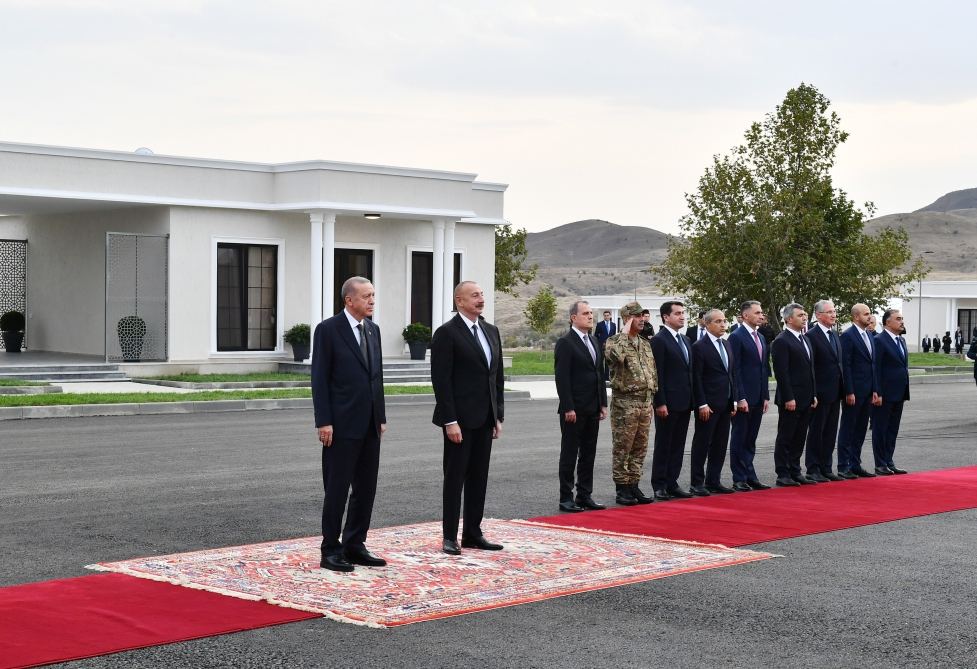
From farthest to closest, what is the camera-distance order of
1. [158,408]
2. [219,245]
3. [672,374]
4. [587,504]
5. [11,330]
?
1. [11,330]
2. [219,245]
3. [158,408]
4. [672,374]
5. [587,504]

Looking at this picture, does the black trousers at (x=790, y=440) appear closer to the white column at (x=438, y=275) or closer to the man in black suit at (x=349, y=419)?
the man in black suit at (x=349, y=419)

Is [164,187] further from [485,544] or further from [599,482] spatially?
[485,544]

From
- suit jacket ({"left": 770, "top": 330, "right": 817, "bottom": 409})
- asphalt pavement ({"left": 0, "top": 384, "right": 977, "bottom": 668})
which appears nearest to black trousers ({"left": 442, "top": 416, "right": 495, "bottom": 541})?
asphalt pavement ({"left": 0, "top": 384, "right": 977, "bottom": 668})

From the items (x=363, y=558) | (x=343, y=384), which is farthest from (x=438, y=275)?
(x=363, y=558)

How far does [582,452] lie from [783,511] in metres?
1.81

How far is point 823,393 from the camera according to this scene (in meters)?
14.0

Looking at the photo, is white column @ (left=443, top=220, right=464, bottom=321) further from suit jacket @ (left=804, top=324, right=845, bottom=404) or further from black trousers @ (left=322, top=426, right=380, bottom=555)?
black trousers @ (left=322, top=426, right=380, bottom=555)

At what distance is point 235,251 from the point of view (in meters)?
31.8

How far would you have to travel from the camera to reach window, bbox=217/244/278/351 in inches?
1243

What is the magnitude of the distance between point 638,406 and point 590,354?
71 cm

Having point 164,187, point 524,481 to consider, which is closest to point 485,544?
point 524,481

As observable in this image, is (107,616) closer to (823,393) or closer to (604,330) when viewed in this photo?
(823,393)

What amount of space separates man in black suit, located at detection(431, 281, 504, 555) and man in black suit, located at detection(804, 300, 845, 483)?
5.44 meters

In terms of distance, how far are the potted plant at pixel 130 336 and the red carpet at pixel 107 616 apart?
2297 centimetres
